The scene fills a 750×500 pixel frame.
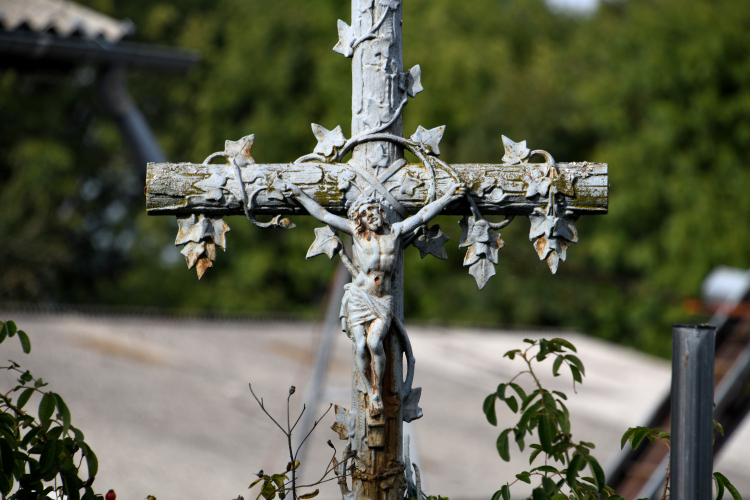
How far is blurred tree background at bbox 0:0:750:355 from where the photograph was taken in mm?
19656

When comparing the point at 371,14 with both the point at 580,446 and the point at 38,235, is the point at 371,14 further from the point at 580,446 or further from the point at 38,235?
the point at 38,235

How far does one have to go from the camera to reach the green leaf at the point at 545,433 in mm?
2191

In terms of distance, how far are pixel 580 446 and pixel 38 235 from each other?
19.0 metres

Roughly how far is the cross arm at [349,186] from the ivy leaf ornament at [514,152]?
0.20ft

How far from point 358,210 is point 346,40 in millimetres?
557

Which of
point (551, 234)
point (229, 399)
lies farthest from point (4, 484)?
A: point (229, 399)

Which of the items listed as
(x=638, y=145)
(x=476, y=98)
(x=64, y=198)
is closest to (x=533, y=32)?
(x=476, y=98)

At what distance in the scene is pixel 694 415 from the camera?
1949 mm

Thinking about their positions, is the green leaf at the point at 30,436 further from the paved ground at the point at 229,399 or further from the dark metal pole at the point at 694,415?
the paved ground at the point at 229,399

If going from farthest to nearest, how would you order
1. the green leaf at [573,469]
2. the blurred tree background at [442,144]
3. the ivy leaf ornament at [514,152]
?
the blurred tree background at [442,144] → the ivy leaf ornament at [514,152] → the green leaf at [573,469]

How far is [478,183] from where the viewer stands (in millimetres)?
2389

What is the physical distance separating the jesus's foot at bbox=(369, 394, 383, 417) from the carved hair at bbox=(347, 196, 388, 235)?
47 cm

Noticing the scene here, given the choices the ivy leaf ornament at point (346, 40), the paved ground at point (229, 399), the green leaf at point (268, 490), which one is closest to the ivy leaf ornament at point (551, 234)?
the ivy leaf ornament at point (346, 40)

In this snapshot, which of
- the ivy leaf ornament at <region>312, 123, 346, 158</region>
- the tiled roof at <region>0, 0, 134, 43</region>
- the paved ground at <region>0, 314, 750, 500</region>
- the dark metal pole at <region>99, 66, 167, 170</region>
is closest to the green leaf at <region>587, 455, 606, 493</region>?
the ivy leaf ornament at <region>312, 123, 346, 158</region>
